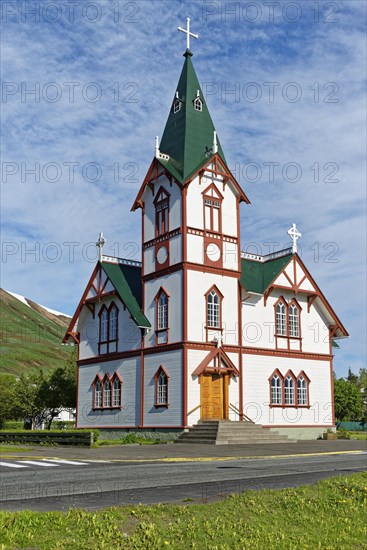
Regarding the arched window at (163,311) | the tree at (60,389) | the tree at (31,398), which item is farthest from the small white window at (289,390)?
the tree at (31,398)

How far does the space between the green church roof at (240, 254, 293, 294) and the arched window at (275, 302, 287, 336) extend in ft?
5.72

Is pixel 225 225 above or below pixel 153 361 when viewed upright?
above

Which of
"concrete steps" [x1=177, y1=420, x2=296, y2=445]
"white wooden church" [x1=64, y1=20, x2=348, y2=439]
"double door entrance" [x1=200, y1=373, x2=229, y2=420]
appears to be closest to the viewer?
"concrete steps" [x1=177, y1=420, x2=296, y2=445]

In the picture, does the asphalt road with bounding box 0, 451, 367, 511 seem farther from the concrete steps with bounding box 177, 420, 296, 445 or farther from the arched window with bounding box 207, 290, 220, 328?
the arched window with bounding box 207, 290, 220, 328

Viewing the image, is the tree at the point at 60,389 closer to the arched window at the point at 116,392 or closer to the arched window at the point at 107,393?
the arched window at the point at 107,393

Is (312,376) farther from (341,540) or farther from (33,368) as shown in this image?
Result: (33,368)

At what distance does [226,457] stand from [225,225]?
55.5 feet

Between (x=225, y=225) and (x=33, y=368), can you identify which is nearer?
(x=225, y=225)

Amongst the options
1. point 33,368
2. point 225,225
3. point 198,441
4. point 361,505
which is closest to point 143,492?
point 361,505

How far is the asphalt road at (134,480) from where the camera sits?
35.7 feet

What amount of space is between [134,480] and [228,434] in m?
17.7

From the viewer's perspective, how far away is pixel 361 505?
10.4 m

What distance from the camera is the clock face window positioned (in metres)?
35.8

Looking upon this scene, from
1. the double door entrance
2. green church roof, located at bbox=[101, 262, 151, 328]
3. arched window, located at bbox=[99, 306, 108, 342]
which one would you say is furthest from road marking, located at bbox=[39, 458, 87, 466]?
arched window, located at bbox=[99, 306, 108, 342]
